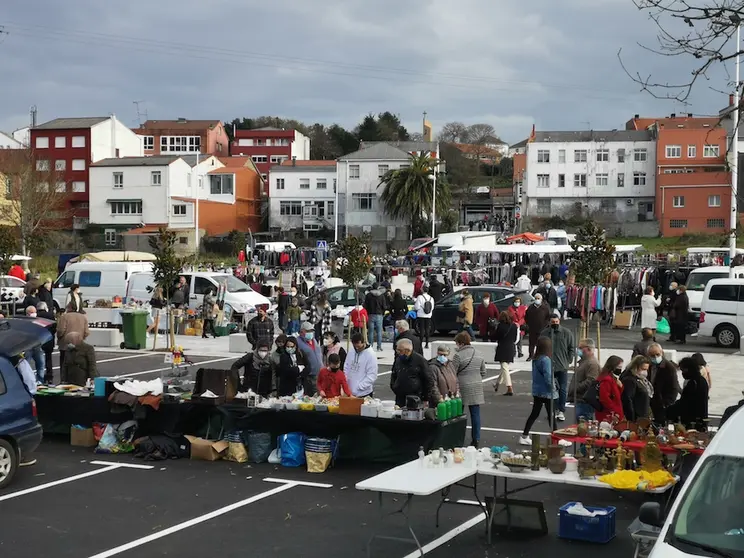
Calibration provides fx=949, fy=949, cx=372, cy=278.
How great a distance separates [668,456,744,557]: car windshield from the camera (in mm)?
5719

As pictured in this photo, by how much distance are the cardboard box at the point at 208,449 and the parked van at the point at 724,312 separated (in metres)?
17.5

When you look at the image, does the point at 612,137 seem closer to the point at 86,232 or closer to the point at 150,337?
the point at 86,232

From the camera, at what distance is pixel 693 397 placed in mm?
11922

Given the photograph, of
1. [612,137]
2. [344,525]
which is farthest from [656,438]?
[612,137]

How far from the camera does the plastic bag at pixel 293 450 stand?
12.4 m

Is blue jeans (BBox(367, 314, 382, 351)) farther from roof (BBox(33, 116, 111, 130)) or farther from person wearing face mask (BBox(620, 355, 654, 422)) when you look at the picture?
roof (BBox(33, 116, 111, 130))

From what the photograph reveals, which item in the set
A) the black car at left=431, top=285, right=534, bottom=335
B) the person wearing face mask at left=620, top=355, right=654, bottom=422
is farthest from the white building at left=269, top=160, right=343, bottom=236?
the person wearing face mask at left=620, top=355, right=654, bottom=422

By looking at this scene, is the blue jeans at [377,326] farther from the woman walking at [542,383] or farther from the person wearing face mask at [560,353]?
the woman walking at [542,383]

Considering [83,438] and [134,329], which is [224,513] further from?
[134,329]

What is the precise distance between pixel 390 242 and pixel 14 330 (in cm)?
6094

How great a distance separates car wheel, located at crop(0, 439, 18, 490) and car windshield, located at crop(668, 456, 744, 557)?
7.99m

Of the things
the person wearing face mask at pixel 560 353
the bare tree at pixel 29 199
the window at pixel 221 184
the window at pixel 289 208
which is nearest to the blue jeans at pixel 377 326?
the person wearing face mask at pixel 560 353

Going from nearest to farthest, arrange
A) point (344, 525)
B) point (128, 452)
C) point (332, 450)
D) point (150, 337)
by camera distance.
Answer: point (344, 525)
point (332, 450)
point (128, 452)
point (150, 337)

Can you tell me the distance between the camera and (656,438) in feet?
34.4
